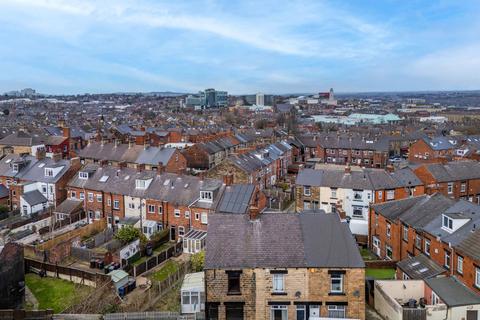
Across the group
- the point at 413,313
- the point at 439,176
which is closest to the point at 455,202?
the point at 413,313

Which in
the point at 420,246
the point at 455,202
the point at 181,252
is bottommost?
the point at 181,252

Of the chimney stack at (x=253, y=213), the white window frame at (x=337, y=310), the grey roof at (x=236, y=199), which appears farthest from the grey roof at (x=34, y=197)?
the white window frame at (x=337, y=310)

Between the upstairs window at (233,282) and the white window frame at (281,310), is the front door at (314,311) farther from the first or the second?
the upstairs window at (233,282)

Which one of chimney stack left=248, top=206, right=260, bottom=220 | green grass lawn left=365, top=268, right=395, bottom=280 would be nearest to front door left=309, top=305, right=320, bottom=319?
chimney stack left=248, top=206, right=260, bottom=220

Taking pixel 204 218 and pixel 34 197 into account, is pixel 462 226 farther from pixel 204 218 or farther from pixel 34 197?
pixel 34 197

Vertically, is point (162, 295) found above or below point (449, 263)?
below

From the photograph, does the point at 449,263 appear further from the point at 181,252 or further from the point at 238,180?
the point at 238,180
